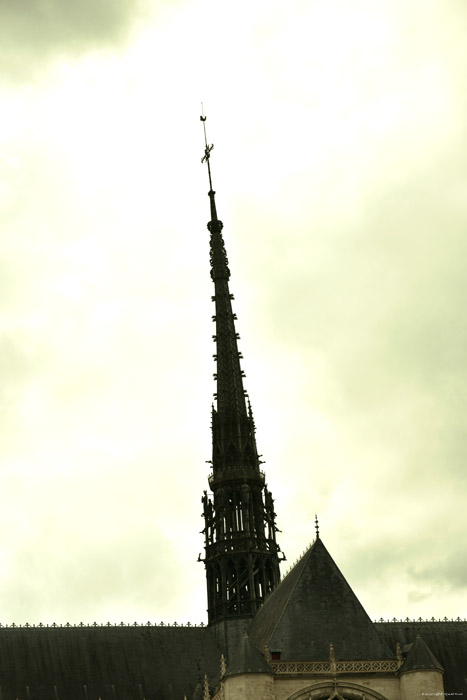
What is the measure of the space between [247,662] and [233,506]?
73.1ft

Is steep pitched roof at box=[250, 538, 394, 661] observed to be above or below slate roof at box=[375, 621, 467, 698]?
below

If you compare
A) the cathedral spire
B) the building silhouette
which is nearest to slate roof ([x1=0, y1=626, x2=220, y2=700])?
the building silhouette

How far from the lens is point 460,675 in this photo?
70438 millimetres

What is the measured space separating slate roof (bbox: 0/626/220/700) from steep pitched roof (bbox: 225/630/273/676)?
11.6 m

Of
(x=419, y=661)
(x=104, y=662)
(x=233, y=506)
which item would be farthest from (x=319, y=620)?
(x=233, y=506)

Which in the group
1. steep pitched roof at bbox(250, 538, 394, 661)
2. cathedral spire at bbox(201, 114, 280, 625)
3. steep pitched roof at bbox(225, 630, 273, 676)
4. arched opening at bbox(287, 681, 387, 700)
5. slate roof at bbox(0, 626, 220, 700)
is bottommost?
arched opening at bbox(287, 681, 387, 700)

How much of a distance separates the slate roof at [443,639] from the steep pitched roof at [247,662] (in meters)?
16.8

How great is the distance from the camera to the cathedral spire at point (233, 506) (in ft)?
245

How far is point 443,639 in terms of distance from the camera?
73.0 meters

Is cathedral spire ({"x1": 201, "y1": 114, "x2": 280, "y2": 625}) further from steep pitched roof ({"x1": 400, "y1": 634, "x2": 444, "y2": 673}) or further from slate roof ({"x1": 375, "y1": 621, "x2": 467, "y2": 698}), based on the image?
steep pitched roof ({"x1": 400, "y1": 634, "x2": 444, "y2": 673})

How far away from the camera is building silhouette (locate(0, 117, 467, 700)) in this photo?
56219 millimetres

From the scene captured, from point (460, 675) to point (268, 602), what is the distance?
11.9 m

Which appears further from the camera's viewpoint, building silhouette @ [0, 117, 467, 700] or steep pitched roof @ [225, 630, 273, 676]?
building silhouette @ [0, 117, 467, 700]

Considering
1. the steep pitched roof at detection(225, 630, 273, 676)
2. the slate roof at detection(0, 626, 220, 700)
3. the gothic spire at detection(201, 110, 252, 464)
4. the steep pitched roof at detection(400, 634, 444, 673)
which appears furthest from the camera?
the gothic spire at detection(201, 110, 252, 464)
